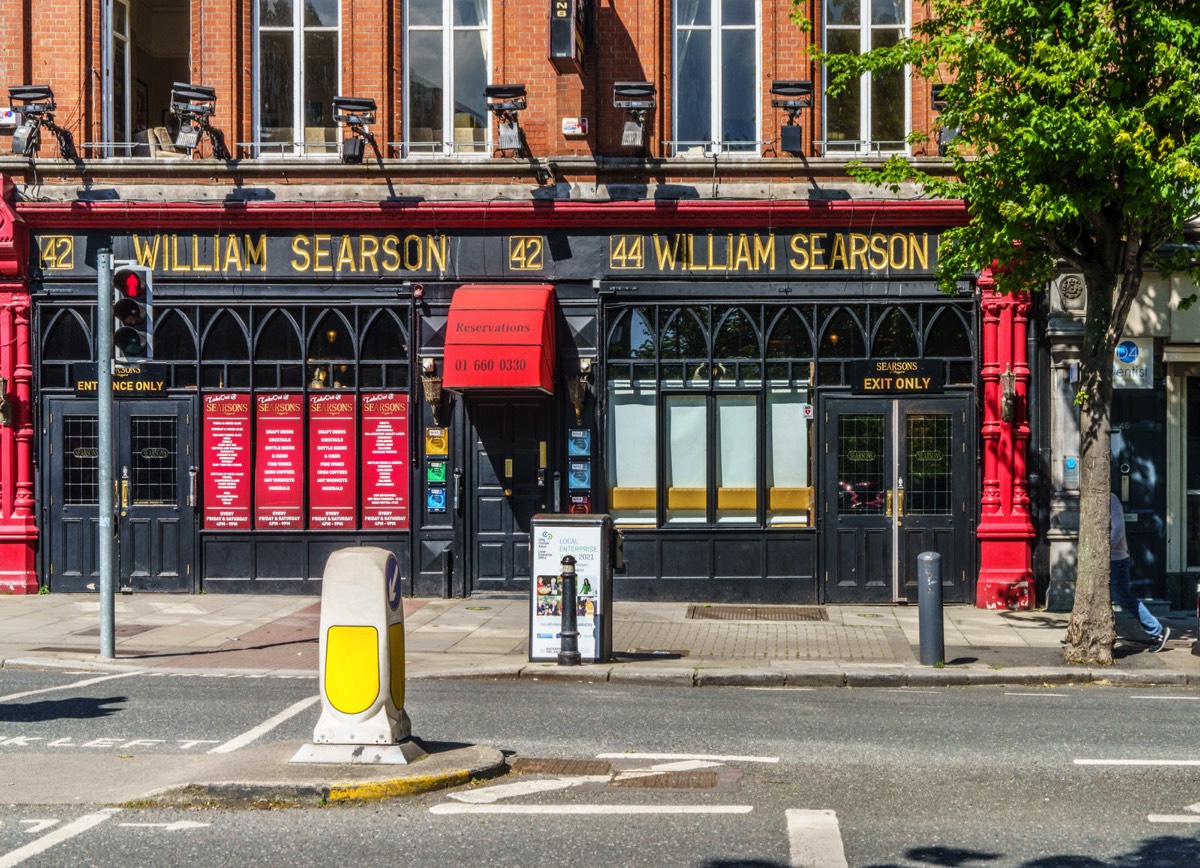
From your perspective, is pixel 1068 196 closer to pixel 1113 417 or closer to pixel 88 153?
pixel 1113 417

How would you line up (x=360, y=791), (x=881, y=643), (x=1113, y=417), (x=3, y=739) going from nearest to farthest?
(x=360, y=791)
(x=3, y=739)
(x=881, y=643)
(x=1113, y=417)

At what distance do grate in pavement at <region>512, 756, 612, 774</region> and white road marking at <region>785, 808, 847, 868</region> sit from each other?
1.48m

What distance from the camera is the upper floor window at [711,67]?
18.2 m

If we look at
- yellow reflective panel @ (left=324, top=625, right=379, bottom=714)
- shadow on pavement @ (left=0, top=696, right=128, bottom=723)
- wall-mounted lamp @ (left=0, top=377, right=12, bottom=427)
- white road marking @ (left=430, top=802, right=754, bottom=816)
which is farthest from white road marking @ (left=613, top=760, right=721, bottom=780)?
wall-mounted lamp @ (left=0, top=377, right=12, bottom=427)

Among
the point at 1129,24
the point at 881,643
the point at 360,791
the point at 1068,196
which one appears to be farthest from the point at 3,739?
the point at 1129,24

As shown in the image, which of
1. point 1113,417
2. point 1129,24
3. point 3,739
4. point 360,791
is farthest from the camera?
point 1113,417

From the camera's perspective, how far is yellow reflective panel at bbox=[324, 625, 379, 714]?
8.34m

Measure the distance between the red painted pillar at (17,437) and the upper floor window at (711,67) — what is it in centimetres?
873

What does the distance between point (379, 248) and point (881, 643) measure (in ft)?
26.6

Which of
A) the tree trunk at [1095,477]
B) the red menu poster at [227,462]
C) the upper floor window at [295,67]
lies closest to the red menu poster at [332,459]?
the red menu poster at [227,462]

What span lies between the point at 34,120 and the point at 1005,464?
13.0 meters

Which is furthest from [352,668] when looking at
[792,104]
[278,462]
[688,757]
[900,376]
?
[792,104]

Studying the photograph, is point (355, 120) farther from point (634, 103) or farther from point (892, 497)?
point (892, 497)

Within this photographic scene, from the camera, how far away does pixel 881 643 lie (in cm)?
1463
